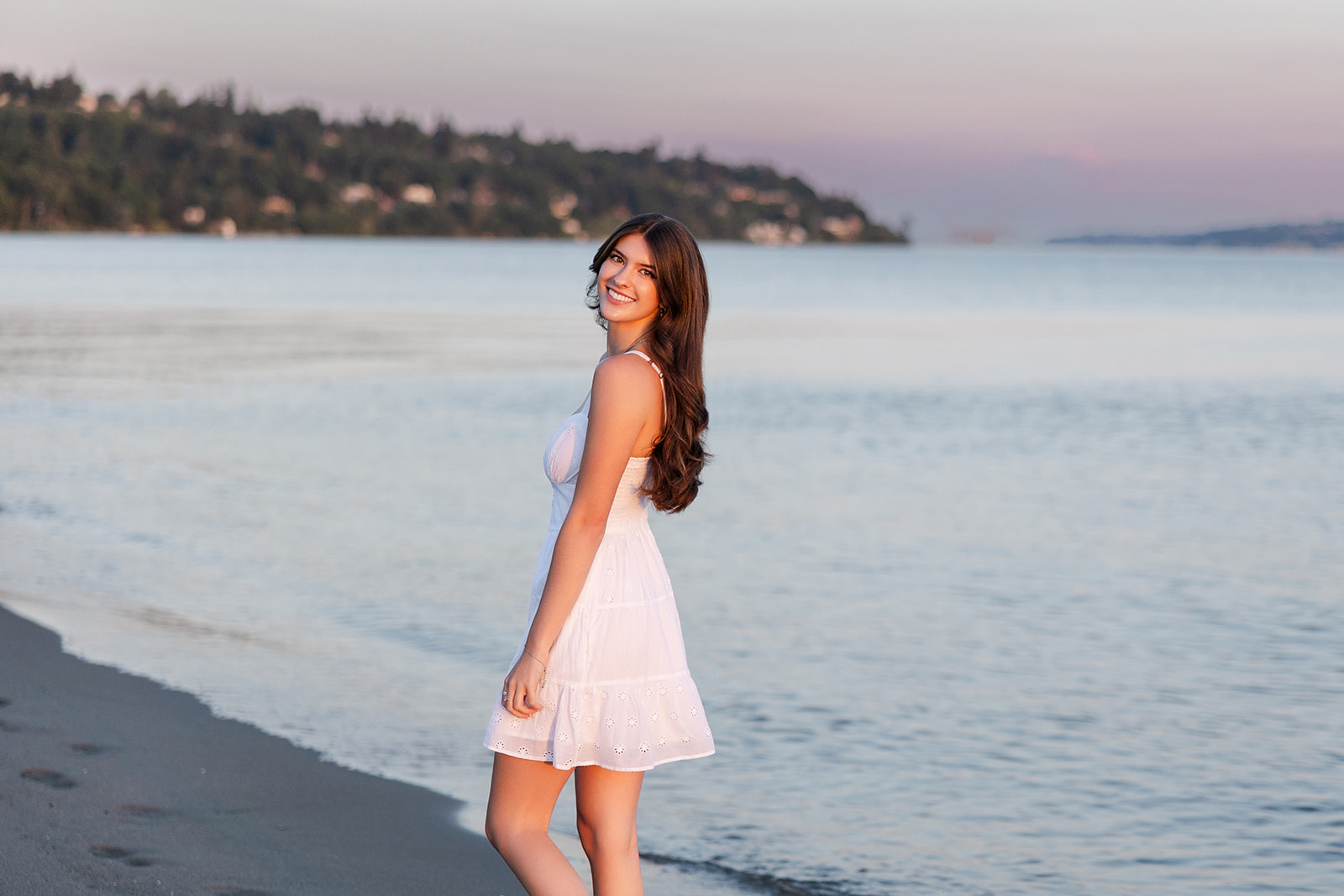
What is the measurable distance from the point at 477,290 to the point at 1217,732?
73.3 metres

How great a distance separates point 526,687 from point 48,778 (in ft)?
9.72

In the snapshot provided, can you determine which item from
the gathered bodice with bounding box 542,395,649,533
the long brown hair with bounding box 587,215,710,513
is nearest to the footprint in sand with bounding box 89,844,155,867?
the gathered bodice with bounding box 542,395,649,533

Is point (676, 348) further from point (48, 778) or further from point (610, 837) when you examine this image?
point (48, 778)

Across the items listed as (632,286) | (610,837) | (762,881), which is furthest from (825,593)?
(632,286)

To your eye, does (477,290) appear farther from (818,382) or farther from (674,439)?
(674,439)

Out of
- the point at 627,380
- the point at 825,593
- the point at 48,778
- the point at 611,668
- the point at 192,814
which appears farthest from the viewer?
the point at 825,593

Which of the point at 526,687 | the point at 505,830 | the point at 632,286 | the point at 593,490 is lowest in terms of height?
the point at 505,830

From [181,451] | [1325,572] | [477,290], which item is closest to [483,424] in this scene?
[181,451]

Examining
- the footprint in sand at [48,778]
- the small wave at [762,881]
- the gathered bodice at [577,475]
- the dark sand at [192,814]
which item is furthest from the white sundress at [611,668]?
the footprint in sand at [48,778]

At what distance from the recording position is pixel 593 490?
3.01m

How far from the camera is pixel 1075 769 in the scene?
6.77 meters

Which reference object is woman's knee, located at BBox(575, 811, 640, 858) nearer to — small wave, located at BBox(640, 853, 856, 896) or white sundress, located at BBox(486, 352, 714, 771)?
white sundress, located at BBox(486, 352, 714, 771)

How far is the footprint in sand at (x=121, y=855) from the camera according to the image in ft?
14.8

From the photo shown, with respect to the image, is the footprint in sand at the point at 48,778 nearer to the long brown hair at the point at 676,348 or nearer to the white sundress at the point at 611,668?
the white sundress at the point at 611,668
